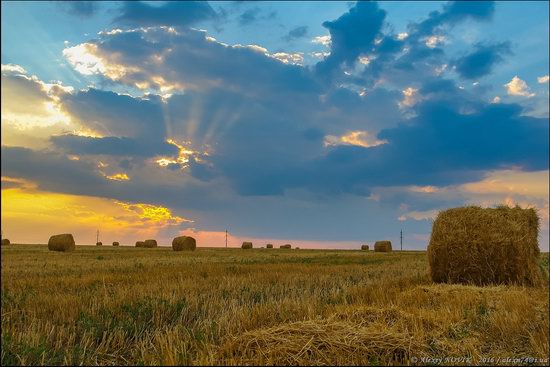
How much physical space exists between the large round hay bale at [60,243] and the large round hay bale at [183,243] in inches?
352

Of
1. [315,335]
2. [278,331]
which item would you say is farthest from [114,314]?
[315,335]

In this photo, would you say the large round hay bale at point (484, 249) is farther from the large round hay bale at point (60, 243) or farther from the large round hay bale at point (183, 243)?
the large round hay bale at point (60, 243)

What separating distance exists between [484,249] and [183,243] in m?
33.1

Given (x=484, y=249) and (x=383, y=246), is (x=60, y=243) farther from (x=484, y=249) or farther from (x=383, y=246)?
(x=484, y=249)

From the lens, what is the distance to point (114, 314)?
7129 mm

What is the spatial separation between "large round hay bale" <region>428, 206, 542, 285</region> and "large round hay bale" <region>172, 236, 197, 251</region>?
31711mm

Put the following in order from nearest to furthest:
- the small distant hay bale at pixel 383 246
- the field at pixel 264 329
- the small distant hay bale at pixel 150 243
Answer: the field at pixel 264 329, the small distant hay bale at pixel 383 246, the small distant hay bale at pixel 150 243

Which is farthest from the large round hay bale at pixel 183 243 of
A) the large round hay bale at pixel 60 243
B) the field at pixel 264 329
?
the field at pixel 264 329

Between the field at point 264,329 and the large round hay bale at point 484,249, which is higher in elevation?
the large round hay bale at point 484,249

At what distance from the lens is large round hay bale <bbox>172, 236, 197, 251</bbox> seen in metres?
43.5

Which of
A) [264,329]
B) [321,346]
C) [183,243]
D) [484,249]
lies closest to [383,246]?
[183,243]

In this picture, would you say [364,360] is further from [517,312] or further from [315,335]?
[517,312]

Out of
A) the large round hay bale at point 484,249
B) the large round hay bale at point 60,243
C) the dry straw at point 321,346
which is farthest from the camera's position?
the large round hay bale at point 60,243

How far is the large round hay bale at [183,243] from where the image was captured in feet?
143
